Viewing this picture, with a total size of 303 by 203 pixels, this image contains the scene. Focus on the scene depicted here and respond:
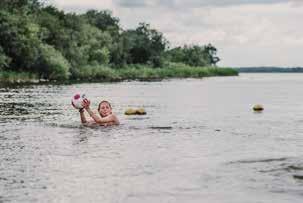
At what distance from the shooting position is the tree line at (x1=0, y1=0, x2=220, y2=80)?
101 m

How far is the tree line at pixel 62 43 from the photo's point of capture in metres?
101

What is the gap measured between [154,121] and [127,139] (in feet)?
29.5

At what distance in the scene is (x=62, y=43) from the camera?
401ft

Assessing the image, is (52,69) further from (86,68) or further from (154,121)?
(154,121)

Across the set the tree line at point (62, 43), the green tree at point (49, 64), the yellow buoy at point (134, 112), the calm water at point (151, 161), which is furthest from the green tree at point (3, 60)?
the calm water at point (151, 161)

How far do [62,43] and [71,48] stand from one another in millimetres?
1955

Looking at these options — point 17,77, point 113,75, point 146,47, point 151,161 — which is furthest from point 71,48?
point 151,161

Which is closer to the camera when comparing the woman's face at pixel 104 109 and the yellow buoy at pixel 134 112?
the woman's face at pixel 104 109

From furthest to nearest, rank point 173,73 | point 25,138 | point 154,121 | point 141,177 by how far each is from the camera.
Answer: point 173,73
point 154,121
point 25,138
point 141,177

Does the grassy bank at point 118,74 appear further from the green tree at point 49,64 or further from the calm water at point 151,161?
the calm water at point 151,161

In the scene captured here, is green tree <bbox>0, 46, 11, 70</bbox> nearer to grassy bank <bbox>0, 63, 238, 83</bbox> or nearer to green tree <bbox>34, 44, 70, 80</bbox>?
grassy bank <bbox>0, 63, 238, 83</bbox>

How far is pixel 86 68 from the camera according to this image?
12600cm

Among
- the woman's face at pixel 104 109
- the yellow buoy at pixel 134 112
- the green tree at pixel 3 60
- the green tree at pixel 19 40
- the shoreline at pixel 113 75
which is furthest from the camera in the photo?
the green tree at pixel 19 40

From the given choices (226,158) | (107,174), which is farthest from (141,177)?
(226,158)
